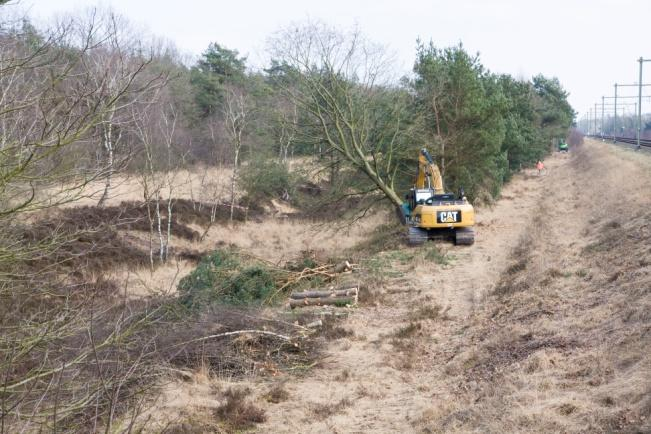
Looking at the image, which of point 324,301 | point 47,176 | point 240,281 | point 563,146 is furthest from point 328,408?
point 563,146

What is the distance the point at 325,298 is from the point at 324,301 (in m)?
0.10

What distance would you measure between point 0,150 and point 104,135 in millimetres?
2297

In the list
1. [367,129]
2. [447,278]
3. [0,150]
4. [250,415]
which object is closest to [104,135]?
[0,150]

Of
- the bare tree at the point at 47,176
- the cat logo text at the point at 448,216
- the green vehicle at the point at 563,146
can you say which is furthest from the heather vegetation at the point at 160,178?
the green vehicle at the point at 563,146

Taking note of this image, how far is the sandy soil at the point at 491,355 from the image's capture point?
7023 mm

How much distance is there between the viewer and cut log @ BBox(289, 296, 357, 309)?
13.9m

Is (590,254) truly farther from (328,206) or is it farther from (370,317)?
(328,206)

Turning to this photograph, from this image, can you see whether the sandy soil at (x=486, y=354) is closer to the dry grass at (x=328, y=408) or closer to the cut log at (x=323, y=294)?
the dry grass at (x=328, y=408)

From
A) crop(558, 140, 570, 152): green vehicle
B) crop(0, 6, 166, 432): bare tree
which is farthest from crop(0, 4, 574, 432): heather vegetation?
crop(558, 140, 570, 152): green vehicle

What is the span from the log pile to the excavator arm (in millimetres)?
7573

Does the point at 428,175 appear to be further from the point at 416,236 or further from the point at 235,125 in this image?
the point at 235,125

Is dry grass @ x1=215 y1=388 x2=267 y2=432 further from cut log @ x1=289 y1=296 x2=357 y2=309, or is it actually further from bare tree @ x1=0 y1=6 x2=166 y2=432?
cut log @ x1=289 y1=296 x2=357 y2=309

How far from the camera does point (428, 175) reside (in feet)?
71.8

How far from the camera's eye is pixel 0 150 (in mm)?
5559
